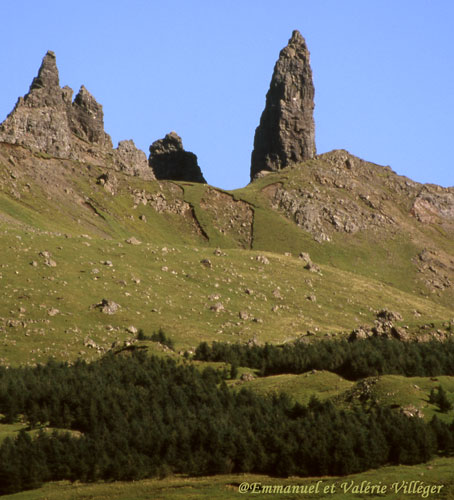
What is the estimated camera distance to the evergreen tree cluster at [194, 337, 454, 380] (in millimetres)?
104000

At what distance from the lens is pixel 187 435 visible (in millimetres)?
72250

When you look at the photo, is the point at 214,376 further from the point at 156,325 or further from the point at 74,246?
the point at 74,246

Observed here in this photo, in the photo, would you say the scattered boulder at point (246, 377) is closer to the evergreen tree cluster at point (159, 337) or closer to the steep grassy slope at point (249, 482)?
the evergreen tree cluster at point (159, 337)

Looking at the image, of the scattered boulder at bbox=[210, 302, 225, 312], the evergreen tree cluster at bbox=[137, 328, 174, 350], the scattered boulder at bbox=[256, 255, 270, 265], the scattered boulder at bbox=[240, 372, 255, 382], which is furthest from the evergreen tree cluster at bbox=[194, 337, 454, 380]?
the scattered boulder at bbox=[256, 255, 270, 265]

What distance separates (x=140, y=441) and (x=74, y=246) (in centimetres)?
7764

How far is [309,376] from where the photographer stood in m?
94.2

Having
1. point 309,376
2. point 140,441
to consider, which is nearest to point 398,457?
point 140,441

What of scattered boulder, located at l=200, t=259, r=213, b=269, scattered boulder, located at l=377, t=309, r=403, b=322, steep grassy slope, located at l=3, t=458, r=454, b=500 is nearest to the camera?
steep grassy slope, located at l=3, t=458, r=454, b=500

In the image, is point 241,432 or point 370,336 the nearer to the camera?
point 241,432

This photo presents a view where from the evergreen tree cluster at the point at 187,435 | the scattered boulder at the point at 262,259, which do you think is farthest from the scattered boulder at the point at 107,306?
the scattered boulder at the point at 262,259

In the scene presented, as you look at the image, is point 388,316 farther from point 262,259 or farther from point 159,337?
point 159,337

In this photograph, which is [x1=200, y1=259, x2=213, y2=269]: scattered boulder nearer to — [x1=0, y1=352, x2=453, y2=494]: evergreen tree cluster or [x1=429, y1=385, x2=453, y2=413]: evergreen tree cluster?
[x1=0, y1=352, x2=453, y2=494]: evergreen tree cluster

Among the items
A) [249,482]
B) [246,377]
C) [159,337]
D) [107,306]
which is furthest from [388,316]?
[249,482]

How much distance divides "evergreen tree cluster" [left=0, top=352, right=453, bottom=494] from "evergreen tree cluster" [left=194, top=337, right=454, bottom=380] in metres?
17.2
